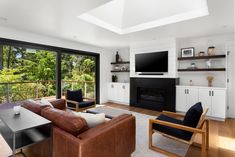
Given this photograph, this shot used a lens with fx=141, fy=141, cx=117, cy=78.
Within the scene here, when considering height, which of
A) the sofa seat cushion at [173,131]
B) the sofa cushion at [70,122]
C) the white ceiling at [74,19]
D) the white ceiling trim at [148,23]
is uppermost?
the white ceiling trim at [148,23]

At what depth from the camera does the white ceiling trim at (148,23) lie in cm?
292

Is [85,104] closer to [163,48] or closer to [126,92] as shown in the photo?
[126,92]

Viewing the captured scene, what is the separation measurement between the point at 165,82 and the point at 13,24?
451 centimetres

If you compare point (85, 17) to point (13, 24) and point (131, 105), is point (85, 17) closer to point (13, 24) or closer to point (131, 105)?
point (13, 24)

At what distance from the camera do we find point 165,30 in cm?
378

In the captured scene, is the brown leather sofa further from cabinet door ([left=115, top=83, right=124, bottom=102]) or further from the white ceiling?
cabinet door ([left=115, top=83, right=124, bottom=102])

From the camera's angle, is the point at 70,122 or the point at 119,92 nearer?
the point at 70,122

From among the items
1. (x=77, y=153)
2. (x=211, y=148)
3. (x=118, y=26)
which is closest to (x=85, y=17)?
(x=118, y=26)

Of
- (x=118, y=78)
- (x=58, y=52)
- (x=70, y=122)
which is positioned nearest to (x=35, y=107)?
(x=70, y=122)

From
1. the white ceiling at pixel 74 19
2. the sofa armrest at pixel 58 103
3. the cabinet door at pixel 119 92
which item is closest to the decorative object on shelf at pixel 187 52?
the white ceiling at pixel 74 19

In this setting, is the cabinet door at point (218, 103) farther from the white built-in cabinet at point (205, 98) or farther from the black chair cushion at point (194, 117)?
the black chair cushion at point (194, 117)

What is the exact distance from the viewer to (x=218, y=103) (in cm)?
388

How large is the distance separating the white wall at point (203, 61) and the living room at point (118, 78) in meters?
0.03

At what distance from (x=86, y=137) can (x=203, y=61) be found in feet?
14.7
